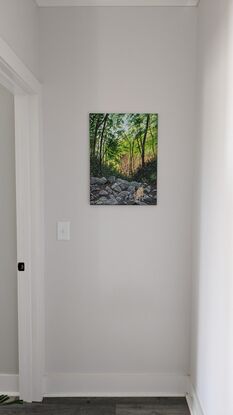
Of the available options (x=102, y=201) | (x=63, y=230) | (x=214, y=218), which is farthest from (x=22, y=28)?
(x=214, y=218)

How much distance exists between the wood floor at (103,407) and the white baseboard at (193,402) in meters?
0.04

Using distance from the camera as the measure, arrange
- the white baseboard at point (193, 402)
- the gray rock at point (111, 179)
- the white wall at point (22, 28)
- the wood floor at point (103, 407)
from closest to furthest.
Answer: the white wall at point (22, 28) < the white baseboard at point (193, 402) < the wood floor at point (103, 407) < the gray rock at point (111, 179)

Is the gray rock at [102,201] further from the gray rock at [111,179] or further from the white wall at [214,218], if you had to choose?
the white wall at [214,218]

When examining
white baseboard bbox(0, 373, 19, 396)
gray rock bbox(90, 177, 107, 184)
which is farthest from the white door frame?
gray rock bbox(90, 177, 107, 184)

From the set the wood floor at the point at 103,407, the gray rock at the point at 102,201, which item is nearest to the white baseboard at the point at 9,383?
the wood floor at the point at 103,407

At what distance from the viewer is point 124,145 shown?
2.40 m

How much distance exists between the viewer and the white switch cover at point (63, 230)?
246 centimetres

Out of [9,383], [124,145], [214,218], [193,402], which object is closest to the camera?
[214,218]

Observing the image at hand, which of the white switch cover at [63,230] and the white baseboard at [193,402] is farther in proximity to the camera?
the white switch cover at [63,230]

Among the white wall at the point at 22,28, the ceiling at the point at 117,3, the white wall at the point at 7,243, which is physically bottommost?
the white wall at the point at 7,243

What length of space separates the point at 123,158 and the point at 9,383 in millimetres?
1764

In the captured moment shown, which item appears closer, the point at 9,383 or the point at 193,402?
the point at 193,402

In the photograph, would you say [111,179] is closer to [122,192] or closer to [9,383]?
[122,192]

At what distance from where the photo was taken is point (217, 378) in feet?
5.68
